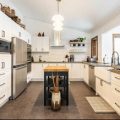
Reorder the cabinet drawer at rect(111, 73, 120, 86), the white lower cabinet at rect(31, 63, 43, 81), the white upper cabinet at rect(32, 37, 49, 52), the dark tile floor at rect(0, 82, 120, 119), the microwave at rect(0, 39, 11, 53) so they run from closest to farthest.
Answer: the cabinet drawer at rect(111, 73, 120, 86), the dark tile floor at rect(0, 82, 120, 119), the microwave at rect(0, 39, 11, 53), the white lower cabinet at rect(31, 63, 43, 81), the white upper cabinet at rect(32, 37, 49, 52)

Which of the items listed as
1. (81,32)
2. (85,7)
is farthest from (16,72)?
(81,32)

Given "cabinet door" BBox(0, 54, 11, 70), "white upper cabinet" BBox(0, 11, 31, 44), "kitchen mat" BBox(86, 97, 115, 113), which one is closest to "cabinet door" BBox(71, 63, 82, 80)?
"kitchen mat" BBox(86, 97, 115, 113)

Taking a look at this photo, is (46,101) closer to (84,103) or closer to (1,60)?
(84,103)

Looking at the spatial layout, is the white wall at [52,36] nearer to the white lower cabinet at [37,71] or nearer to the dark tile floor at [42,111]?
the white lower cabinet at [37,71]

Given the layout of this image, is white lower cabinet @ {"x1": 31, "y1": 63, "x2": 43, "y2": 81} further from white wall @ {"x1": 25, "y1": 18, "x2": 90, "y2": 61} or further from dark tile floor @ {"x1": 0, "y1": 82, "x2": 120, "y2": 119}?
dark tile floor @ {"x1": 0, "y1": 82, "x2": 120, "y2": 119}

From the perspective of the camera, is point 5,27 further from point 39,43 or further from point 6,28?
point 39,43

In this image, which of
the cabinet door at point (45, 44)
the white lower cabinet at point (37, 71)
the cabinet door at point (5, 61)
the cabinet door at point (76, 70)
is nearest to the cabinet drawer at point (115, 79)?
the cabinet door at point (5, 61)

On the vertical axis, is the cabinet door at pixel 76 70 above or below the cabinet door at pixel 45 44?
below

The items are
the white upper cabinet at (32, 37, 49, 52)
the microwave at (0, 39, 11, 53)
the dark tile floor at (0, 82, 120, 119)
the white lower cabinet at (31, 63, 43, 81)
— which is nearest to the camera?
the dark tile floor at (0, 82, 120, 119)

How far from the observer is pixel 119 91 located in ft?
10.1

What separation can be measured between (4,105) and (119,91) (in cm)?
254

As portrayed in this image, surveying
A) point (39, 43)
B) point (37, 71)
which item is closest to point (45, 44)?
point (39, 43)

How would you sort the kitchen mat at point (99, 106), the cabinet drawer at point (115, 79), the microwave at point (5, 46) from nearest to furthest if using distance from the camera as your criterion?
the cabinet drawer at point (115, 79) → the kitchen mat at point (99, 106) → the microwave at point (5, 46)

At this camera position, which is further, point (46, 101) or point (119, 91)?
point (46, 101)
